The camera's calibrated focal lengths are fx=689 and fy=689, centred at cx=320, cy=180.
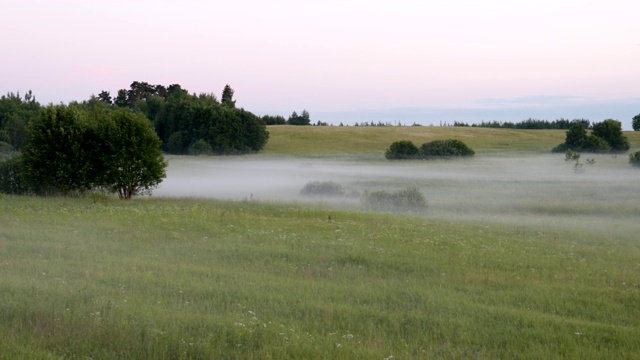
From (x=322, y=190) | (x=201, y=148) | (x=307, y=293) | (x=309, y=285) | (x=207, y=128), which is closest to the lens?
(x=307, y=293)

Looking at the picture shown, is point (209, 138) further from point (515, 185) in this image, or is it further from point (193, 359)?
point (193, 359)

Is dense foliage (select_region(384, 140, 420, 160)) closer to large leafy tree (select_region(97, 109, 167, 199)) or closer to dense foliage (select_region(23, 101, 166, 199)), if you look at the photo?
large leafy tree (select_region(97, 109, 167, 199))

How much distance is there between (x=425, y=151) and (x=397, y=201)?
4314 cm

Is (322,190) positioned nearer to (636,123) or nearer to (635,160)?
(635,160)

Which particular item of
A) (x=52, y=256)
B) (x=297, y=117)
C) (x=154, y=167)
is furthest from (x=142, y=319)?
(x=297, y=117)

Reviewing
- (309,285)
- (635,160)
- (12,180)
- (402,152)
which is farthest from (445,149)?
(309,285)

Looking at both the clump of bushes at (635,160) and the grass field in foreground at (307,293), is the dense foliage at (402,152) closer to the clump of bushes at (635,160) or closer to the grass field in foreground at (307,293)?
the clump of bushes at (635,160)

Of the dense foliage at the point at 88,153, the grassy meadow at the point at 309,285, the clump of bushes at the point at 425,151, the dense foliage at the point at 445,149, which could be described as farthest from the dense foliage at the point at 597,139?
the dense foliage at the point at 88,153

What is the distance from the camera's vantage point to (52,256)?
15148 mm

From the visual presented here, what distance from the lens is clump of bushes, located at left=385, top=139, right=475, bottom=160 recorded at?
75.9 m

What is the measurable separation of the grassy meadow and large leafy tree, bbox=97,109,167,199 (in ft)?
25.2

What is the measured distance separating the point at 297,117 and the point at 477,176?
85438mm

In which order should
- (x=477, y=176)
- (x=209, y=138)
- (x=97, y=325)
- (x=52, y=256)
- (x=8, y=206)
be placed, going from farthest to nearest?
(x=209, y=138) < (x=477, y=176) < (x=8, y=206) < (x=52, y=256) < (x=97, y=325)

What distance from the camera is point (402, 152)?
7631 centimetres
